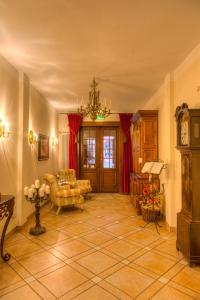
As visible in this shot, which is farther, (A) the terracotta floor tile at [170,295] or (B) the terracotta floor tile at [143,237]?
(B) the terracotta floor tile at [143,237]

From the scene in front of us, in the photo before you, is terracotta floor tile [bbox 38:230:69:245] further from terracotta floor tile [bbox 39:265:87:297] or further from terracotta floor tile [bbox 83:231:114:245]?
terracotta floor tile [bbox 39:265:87:297]

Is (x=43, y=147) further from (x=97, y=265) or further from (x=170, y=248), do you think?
Result: (x=170, y=248)

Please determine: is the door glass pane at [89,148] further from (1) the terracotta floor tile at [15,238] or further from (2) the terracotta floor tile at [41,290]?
(2) the terracotta floor tile at [41,290]

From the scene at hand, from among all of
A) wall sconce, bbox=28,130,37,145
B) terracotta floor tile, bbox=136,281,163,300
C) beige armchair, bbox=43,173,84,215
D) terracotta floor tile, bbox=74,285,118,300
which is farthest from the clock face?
wall sconce, bbox=28,130,37,145

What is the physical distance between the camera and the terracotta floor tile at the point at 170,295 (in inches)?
79.6

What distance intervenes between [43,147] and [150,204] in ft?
10.2

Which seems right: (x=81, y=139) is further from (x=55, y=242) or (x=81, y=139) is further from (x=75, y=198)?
(x=55, y=242)

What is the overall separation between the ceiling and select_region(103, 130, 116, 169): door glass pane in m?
3.27

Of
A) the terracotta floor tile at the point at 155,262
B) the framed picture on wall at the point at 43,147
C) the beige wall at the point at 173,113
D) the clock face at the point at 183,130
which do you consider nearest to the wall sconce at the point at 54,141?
the framed picture on wall at the point at 43,147

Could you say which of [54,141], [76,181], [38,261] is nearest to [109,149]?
[76,181]

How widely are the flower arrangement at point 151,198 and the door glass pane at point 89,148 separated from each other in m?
3.27

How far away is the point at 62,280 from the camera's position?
2318 mm

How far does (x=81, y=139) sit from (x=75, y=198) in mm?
3004

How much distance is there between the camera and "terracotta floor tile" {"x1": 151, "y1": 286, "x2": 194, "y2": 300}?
6.63ft
